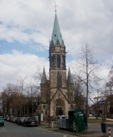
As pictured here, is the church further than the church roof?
No

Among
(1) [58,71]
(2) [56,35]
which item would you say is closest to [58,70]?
(1) [58,71]

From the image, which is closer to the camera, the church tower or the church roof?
the church tower

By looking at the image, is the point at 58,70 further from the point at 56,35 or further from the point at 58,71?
the point at 56,35

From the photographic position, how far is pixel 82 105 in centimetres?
6738

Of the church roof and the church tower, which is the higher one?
the church roof

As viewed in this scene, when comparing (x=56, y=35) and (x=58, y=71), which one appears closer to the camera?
(x=58, y=71)

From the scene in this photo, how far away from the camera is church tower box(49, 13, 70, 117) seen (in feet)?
397

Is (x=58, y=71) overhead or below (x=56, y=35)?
below

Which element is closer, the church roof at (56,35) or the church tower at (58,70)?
the church tower at (58,70)

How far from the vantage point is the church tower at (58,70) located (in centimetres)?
12088

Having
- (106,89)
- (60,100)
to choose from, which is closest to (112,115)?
(60,100)

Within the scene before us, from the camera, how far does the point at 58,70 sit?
400ft

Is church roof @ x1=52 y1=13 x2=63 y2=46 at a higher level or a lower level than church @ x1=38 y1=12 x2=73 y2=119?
higher

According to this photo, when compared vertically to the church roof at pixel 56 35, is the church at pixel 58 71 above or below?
below
